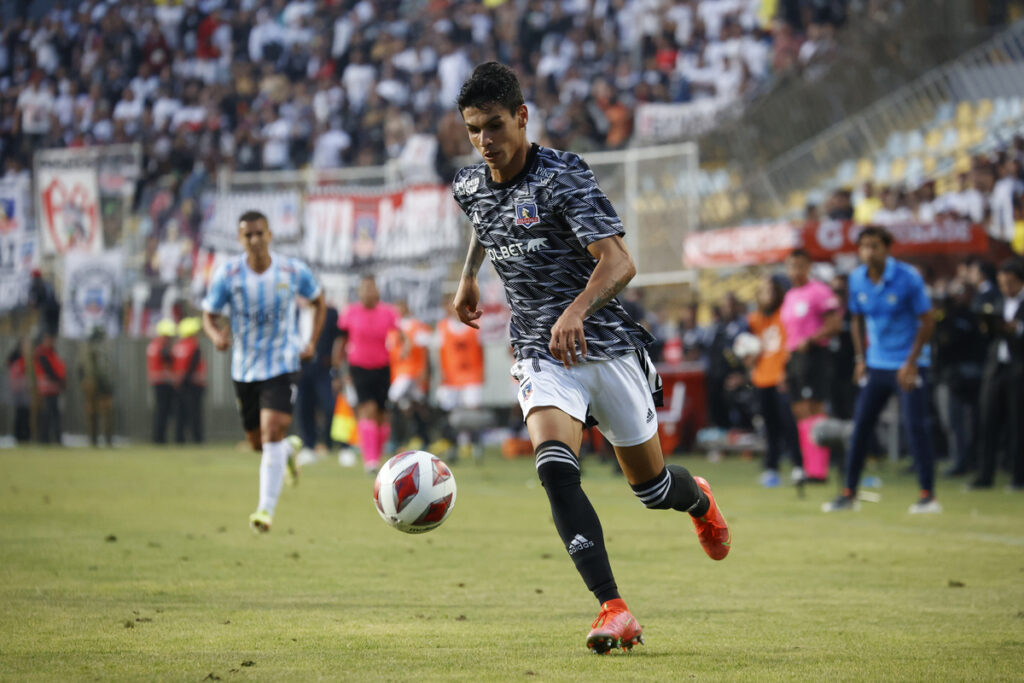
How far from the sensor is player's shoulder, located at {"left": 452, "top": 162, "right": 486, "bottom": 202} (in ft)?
20.2

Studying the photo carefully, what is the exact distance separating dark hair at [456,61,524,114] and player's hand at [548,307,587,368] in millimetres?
883

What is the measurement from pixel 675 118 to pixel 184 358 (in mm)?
9869

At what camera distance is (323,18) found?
37438 mm

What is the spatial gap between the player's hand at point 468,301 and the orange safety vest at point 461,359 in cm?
1456

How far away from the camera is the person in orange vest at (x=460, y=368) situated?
69.9 feet

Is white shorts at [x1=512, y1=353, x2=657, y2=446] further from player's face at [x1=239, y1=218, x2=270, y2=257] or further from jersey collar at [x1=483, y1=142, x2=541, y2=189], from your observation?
player's face at [x1=239, y1=218, x2=270, y2=257]

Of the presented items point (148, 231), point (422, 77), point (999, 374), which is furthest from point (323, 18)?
point (999, 374)

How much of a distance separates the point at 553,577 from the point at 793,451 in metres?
7.65

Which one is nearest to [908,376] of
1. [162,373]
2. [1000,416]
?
[1000,416]

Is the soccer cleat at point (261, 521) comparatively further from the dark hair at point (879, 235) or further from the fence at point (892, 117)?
the fence at point (892, 117)

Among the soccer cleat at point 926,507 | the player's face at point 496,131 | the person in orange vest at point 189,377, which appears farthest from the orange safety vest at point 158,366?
the player's face at point 496,131

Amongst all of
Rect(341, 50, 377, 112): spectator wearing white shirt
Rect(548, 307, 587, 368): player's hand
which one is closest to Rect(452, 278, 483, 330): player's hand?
Rect(548, 307, 587, 368): player's hand

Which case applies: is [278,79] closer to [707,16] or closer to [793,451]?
[707,16]

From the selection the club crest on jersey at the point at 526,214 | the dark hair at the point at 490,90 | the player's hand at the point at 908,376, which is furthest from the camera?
the player's hand at the point at 908,376
